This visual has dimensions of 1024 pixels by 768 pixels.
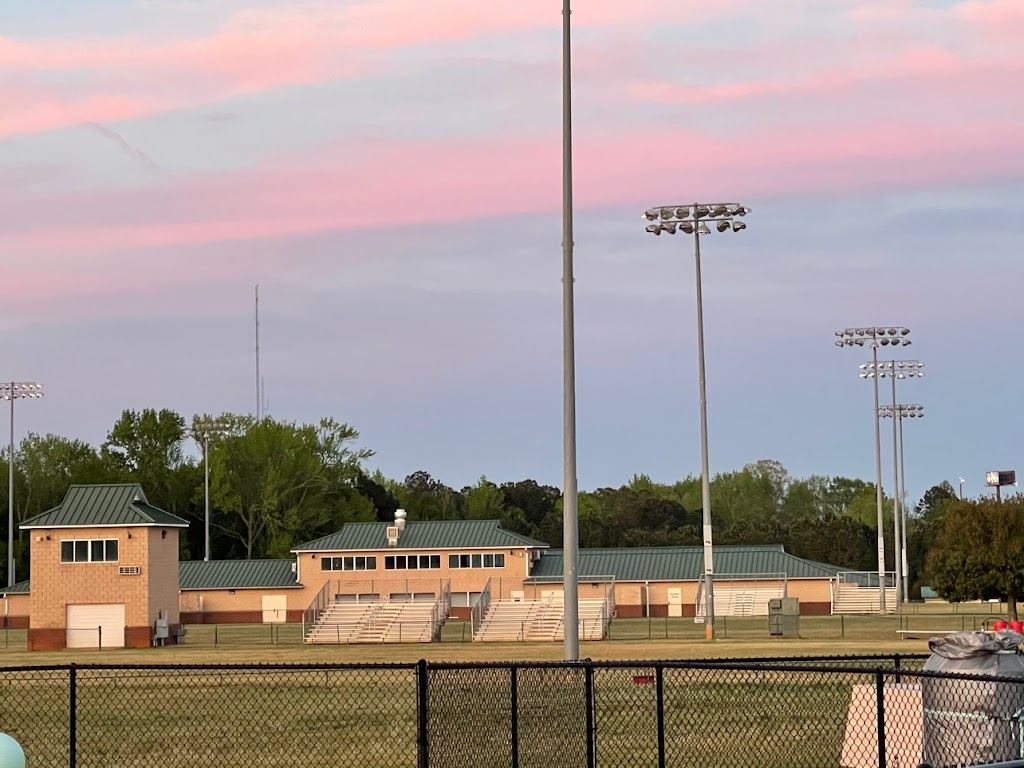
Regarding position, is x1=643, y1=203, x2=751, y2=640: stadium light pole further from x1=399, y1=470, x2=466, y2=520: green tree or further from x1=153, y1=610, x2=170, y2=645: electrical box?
x1=399, y1=470, x2=466, y2=520: green tree

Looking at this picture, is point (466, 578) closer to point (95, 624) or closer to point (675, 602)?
point (675, 602)

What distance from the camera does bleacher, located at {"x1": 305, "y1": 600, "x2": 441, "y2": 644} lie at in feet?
226

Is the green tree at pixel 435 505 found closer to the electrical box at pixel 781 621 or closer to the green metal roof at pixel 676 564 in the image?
the green metal roof at pixel 676 564

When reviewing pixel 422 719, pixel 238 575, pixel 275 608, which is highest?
pixel 422 719

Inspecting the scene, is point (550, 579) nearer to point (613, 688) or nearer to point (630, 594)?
point (630, 594)

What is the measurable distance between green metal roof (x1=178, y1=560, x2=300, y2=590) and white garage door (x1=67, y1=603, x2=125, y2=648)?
4299 cm

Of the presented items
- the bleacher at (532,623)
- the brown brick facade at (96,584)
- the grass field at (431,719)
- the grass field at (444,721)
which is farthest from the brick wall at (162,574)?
the grass field at (444,721)

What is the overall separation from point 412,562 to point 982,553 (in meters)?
45.6

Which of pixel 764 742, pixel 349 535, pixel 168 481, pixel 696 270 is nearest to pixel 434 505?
pixel 168 481

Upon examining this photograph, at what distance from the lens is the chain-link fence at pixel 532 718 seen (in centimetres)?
1526

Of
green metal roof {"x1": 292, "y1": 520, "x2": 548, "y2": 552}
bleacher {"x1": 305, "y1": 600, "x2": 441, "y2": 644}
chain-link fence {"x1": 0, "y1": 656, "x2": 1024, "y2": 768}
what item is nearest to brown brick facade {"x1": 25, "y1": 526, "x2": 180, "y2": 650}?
bleacher {"x1": 305, "y1": 600, "x2": 441, "y2": 644}

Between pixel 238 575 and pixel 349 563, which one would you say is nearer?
pixel 349 563

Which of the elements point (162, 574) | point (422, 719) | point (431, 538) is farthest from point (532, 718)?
point (431, 538)

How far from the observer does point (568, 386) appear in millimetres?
30562
